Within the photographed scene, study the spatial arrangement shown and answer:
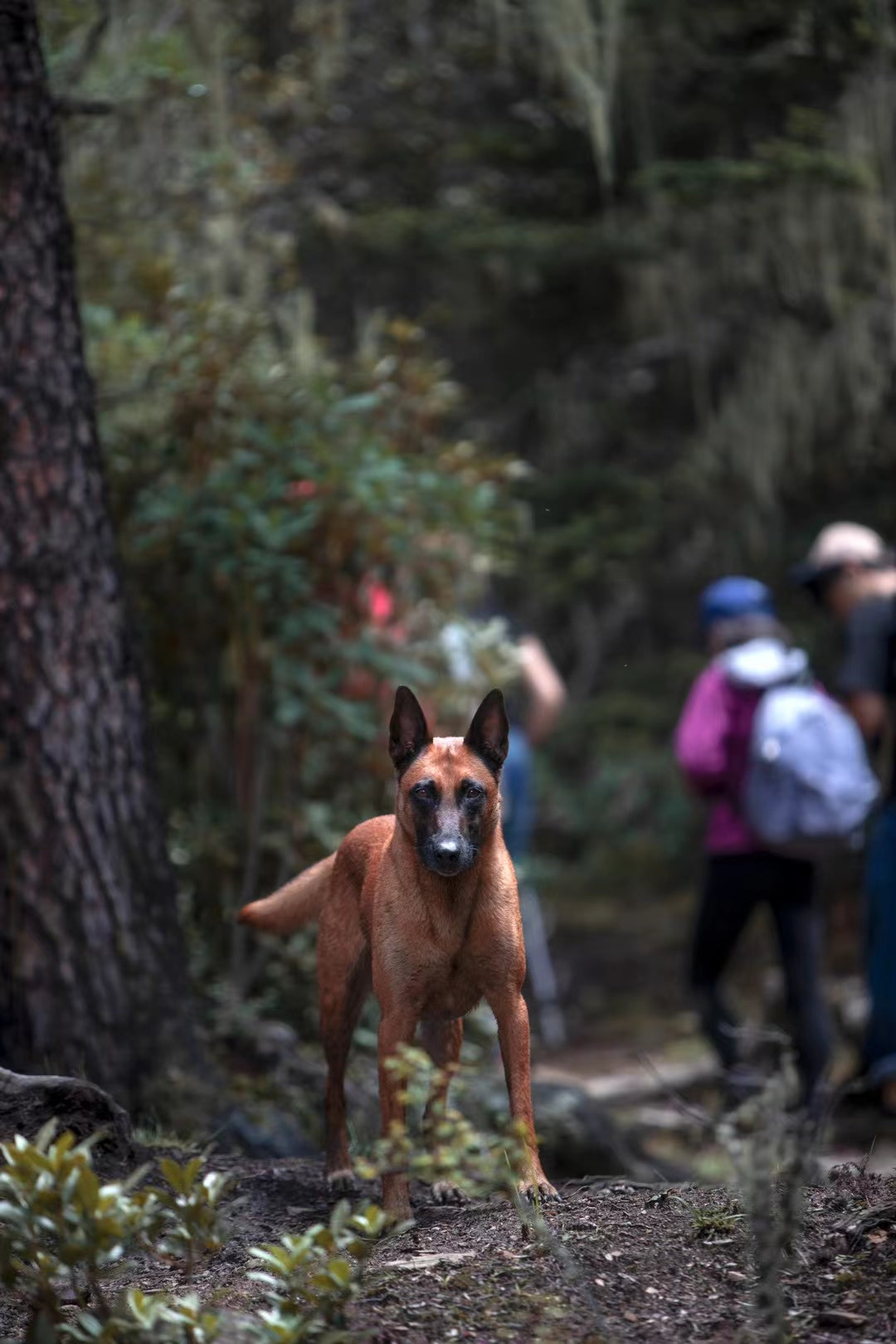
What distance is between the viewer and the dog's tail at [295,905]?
13.9 ft

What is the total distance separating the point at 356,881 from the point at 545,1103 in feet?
9.44

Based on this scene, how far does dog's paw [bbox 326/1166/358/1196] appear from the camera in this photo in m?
4.03

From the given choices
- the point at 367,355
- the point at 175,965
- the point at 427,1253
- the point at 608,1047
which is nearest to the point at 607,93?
the point at 367,355

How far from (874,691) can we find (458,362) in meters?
7.46

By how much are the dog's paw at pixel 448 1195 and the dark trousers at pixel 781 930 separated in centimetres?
281

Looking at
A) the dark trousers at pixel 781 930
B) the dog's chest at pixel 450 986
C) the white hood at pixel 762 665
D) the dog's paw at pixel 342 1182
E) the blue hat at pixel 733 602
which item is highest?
the blue hat at pixel 733 602

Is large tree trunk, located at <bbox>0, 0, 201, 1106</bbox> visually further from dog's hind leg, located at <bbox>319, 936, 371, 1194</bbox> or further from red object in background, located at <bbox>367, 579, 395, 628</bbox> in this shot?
red object in background, located at <bbox>367, 579, 395, 628</bbox>

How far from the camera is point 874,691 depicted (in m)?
6.35

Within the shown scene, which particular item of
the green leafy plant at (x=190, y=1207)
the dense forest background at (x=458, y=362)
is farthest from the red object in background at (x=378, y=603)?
the green leafy plant at (x=190, y=1207)

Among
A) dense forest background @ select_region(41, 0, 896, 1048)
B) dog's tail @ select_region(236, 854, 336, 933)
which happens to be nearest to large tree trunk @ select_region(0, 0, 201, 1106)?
dog's tail @ select_region(236, 854, 336, 933)

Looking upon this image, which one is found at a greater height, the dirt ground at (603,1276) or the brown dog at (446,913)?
the brown dog at (446,913)

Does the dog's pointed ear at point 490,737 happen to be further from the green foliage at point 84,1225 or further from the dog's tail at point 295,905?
the green foliage at point 84,1225

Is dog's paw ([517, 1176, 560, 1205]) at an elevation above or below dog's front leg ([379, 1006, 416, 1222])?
below

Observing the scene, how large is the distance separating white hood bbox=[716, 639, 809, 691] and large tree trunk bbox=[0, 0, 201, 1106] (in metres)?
2.70
